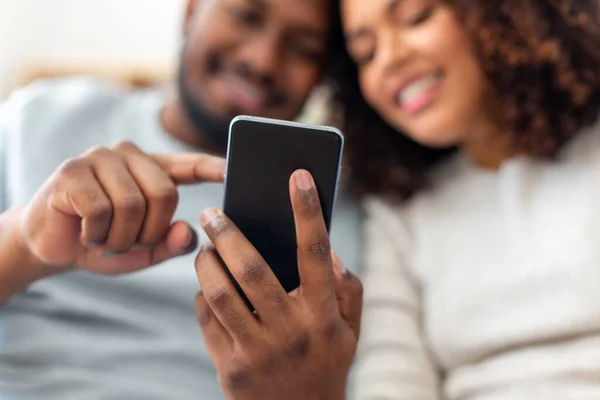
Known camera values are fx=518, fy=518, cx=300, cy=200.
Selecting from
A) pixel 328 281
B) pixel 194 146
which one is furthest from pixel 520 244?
pixel 194 146

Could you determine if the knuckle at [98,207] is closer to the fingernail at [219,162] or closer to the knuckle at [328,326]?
the fingernail at [219,162]

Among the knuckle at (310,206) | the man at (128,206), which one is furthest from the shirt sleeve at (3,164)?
the knuckle at (310,206)

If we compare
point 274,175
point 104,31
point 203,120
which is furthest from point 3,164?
point 104,31

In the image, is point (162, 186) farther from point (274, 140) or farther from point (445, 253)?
point (445, 253)

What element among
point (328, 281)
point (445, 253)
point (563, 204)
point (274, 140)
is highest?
point (274, 140)

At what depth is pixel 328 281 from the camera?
0.43 m

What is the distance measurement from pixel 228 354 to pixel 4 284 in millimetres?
304

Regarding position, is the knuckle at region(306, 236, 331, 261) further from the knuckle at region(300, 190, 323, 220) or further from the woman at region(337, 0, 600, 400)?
the woman at region(337, 0, 600, 400)

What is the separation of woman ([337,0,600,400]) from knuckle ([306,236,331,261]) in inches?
14.5

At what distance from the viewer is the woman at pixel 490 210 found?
68 cm

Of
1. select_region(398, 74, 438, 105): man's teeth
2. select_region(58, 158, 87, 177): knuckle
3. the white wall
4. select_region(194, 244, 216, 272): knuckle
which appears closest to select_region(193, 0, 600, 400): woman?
select_region(398, 74, 438, 105): man's teeth

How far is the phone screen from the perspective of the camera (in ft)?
1.45

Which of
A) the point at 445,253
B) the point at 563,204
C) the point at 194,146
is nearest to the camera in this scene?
the point at 563,204

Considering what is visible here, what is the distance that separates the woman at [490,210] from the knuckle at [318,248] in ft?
1.21
